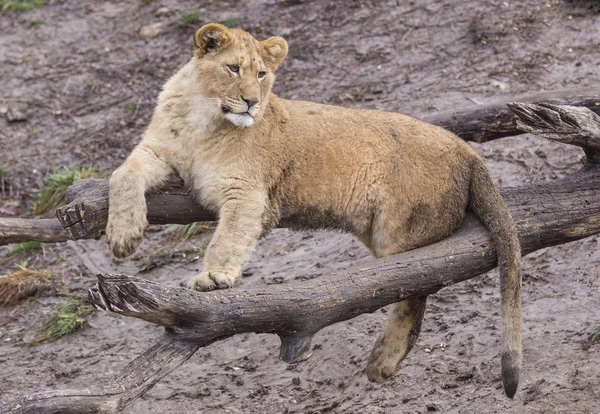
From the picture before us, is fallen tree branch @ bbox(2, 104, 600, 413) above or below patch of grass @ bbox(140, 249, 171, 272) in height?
above

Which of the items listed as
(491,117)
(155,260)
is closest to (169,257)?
(155,260)

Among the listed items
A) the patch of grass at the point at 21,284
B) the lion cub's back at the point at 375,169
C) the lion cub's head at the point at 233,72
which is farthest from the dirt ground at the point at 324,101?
the lion cub's head at the point at 233,72

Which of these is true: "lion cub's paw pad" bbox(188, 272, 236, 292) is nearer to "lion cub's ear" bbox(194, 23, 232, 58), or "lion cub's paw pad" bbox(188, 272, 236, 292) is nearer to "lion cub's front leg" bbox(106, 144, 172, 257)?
"lion cub's front leg" bbox(106, 144, 172, 257)

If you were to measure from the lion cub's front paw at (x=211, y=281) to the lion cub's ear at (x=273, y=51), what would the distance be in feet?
5.10

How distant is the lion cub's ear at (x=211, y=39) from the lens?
5.63 m

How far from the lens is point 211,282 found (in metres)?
5.04

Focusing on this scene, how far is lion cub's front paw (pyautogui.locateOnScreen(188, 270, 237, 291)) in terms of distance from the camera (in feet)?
16.5

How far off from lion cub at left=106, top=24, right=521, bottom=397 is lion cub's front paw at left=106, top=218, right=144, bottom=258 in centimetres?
40

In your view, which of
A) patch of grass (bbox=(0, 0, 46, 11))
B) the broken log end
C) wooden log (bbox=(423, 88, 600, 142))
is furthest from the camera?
patch of grass (bbox=(0, 0, 46, 11))

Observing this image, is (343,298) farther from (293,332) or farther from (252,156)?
(252,156)

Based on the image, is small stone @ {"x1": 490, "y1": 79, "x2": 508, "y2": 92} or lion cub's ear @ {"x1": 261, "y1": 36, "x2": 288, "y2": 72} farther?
small stone @ {"x1": 490, "y1": 79, "x2": 508, "y2": 92}

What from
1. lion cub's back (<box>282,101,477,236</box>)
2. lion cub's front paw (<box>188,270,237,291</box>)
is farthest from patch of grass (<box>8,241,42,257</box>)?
lion cub's front paw (<box>188,270,237,291</box>)

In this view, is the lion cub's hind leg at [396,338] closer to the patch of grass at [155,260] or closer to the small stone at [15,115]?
the patch of grass at [155,260]

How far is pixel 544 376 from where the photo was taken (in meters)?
6.02
